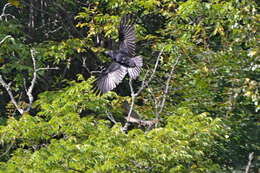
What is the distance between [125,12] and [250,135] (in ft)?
8.32

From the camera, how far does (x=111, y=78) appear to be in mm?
6016

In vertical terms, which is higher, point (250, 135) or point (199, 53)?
point (199, 53)

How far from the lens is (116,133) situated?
473 cm

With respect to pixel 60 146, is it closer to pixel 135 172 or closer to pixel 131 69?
A: pixel 135 172

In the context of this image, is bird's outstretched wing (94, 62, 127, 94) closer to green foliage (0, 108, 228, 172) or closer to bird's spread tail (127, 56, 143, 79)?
bird's spread tail (127, 56, 143, 79)

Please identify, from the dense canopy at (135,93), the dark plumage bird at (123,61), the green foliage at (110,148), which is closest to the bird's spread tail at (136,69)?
the dark plumage bird at (123,61)

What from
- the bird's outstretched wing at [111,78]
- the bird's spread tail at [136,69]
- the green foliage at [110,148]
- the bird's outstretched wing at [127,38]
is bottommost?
the green foliage at [110,148]

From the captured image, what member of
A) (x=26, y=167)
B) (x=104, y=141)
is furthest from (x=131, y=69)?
(x=26, y=167)

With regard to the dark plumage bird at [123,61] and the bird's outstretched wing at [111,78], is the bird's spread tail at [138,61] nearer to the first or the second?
the dark plumage bird at [123,61]

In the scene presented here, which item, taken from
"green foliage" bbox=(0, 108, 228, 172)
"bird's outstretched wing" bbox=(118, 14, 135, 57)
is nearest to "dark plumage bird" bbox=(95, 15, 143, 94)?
"bird's outstretched wing" bbox=(118, 14, 135, 57)

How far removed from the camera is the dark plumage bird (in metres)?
5.80

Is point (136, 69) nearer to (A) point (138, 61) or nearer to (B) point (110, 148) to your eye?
(A) point (138, 61)

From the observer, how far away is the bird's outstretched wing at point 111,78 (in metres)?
5.91

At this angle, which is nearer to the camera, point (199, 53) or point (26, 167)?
point (26, 167)
